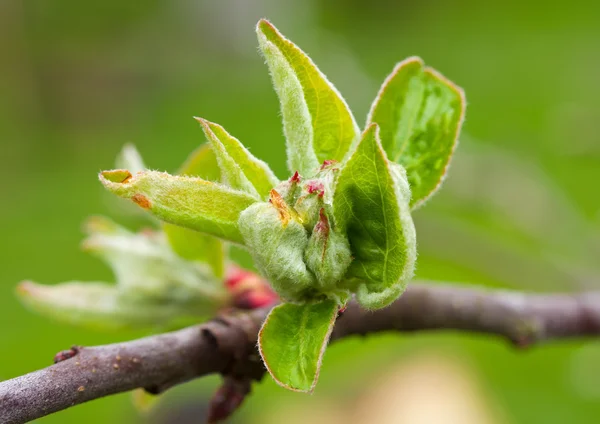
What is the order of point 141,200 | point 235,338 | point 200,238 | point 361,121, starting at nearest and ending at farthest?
1. point 141,200
2. point 235,338
3. point 200,238
4. point 361,121

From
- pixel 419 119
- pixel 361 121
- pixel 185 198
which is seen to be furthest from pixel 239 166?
pixel 361 121

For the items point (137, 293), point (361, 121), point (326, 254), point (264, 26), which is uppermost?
point (264, 26)

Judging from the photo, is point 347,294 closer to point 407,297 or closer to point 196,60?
point 407,297

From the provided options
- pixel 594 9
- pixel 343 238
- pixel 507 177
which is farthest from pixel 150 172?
pixel 594 9

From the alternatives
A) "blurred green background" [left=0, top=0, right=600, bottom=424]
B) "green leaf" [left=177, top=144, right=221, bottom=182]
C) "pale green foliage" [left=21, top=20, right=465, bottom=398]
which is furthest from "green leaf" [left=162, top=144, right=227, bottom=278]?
"blurred green background" [left=0, top=0, right=600, bottom=424]

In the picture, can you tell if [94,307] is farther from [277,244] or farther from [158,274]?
[277,244]

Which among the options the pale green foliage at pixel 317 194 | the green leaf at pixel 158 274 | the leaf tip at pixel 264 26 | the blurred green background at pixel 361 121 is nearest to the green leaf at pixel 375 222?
the pale green foliage at pixel 317 194

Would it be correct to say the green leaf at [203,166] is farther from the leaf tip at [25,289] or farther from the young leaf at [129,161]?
the leaf tip at [25,289]
